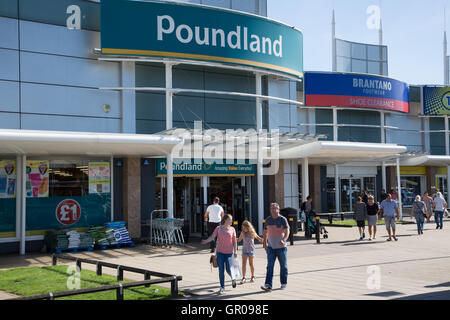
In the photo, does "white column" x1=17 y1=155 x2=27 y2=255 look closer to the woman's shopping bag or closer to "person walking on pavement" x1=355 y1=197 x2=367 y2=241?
the woman's shopping bag

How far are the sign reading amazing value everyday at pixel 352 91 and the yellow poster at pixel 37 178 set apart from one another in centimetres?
1495

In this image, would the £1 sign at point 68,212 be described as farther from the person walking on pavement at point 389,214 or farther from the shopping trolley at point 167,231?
the person walking on pavement at point 389,214

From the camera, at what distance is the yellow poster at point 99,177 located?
18016mm

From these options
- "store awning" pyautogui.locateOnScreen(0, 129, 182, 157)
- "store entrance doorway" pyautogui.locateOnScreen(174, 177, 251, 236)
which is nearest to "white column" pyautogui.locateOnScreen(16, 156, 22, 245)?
"store awning" pyautogui.locateOnScreen(0, 129, 182, 157)

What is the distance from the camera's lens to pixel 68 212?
17469 mm

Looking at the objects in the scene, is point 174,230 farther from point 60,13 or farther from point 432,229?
point 432,229

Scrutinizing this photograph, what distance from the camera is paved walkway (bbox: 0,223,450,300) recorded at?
374 inches

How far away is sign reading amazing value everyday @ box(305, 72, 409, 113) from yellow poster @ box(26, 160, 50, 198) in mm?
14948

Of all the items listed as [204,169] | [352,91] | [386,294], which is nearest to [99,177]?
[204,169]

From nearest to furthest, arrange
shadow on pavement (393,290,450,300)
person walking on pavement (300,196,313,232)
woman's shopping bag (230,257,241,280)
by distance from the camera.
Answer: shadow on pavement (393,290,450,300) < woman's shopping bag (230,257,241,280) < person walking on pavement (300,196,313,232)

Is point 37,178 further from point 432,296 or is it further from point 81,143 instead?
point 432,296

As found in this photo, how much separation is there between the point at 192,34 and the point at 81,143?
21.1 feet

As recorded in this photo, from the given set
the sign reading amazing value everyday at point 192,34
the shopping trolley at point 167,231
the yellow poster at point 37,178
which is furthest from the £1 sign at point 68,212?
the sign reading amazing value everyday at point 192,34

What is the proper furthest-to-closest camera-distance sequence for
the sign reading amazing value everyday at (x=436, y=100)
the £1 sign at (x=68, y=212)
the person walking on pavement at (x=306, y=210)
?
1. the sign reading amazing value everyday at (x=436, y=100)
2. the person walking on pavement at (x=306, y=210)
3. the £1 sign at (x=68, y=212)
